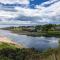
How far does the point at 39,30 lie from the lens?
382cm

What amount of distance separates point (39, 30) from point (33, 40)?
250 millimetres

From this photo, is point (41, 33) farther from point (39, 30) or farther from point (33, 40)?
point (33, 40)

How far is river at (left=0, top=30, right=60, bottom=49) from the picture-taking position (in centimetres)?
370

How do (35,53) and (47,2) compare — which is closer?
(35,53)

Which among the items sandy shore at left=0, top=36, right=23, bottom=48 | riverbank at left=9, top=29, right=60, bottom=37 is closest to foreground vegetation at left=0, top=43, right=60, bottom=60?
sandy shore at left=0, top=36, right=23, bottom=48

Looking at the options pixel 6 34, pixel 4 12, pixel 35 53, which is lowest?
pixel 35 53

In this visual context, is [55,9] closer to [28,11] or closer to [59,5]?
[59,5]

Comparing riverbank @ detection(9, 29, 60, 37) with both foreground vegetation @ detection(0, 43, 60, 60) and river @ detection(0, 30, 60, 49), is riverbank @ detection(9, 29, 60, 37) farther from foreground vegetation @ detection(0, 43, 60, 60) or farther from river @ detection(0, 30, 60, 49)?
foreground vegetation @ detection(0, 43, 60, 60)

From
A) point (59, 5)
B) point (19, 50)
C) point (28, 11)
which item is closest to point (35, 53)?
point (19, 50)

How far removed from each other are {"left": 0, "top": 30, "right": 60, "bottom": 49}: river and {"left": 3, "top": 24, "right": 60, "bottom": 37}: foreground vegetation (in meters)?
0.08

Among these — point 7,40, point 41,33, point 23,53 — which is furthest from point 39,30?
point 7,40

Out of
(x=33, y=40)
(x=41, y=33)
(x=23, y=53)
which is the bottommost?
(x=23, y=53)

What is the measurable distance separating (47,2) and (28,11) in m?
0.45

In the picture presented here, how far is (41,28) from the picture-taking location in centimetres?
383
